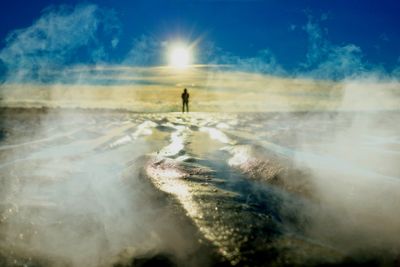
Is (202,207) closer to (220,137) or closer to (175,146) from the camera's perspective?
(175,146)

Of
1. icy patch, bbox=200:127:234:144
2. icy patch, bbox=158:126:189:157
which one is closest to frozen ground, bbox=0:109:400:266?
icy patch, bbox=158:126:189:157

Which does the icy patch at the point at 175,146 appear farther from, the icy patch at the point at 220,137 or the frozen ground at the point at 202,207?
the icy patch at the point at 220,137

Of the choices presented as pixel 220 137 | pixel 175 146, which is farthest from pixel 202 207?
pixel 220 137

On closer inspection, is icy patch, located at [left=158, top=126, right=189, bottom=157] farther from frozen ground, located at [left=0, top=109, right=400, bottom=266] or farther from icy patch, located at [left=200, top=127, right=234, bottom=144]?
icy patch, located at [left=200, top=127, right=234, bottom=144]

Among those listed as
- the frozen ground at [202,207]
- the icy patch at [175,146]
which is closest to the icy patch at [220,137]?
the icy patch at [175,146]

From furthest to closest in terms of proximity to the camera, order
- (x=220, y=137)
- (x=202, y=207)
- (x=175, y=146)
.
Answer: (x=220, y=137), (x=175, y=146), (x=202, y=207)

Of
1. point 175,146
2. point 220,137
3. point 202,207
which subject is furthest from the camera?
point 220,137

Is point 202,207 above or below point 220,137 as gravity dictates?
above

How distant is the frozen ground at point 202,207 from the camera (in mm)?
5277

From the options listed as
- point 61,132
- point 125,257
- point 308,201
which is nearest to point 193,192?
point 308,201

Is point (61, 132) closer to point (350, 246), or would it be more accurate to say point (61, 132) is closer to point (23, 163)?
point (23, 163)

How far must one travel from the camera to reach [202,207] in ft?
22.8

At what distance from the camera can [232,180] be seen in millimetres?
9570

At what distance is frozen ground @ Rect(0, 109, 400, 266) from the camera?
5277mm
